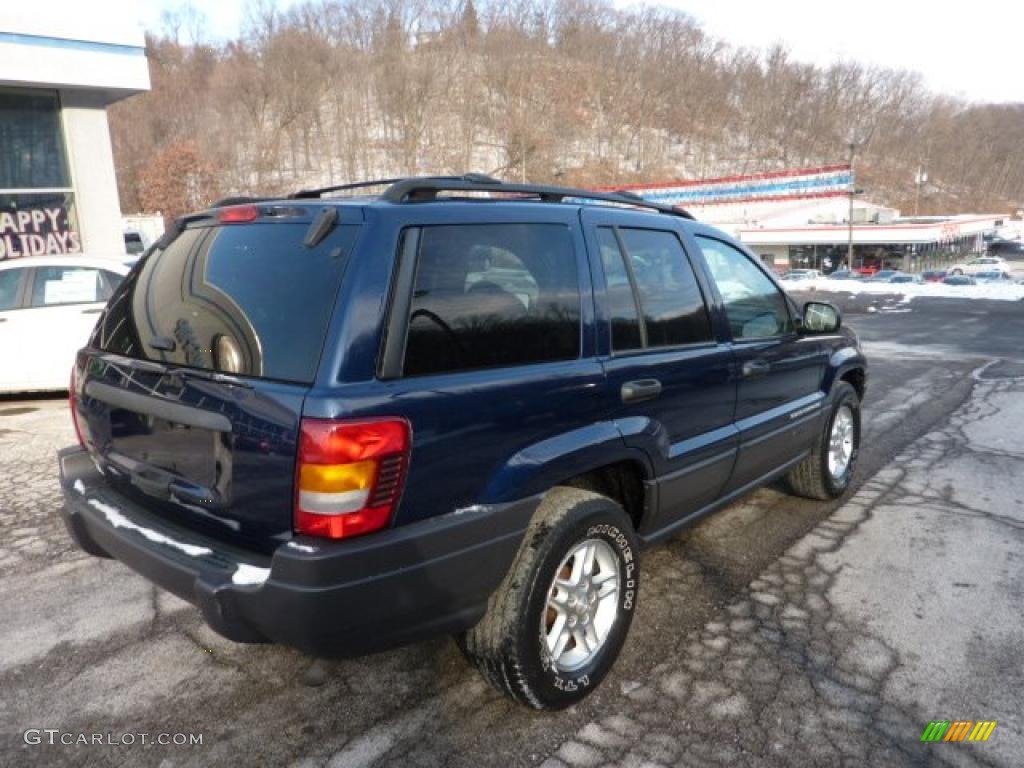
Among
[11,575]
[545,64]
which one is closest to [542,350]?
[11,575]

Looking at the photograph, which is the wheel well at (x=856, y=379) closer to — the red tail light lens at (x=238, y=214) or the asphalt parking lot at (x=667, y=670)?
the asphalt parking lot at (x=667, y=670)

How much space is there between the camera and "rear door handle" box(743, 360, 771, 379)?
11.6 ft

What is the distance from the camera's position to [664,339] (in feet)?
10.3

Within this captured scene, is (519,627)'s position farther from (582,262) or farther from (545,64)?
(545,64)

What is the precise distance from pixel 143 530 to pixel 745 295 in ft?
9.73

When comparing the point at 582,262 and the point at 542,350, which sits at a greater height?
the point at 582,262

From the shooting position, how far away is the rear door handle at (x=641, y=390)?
2.81 metres

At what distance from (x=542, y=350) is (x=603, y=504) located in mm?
615

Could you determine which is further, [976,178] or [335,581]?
[976,178]

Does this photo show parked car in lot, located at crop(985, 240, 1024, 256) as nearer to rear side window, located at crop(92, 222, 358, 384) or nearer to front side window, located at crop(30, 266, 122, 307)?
front side window, located at crop(30, 266, 122, 307)

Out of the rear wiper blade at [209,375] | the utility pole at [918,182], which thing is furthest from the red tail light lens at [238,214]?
the utility pole at [918,182]

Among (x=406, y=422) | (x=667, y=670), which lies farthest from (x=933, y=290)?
(x=406, y=422)

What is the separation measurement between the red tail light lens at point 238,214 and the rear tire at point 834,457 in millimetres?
3433

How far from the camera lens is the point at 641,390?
2869 millimetres
